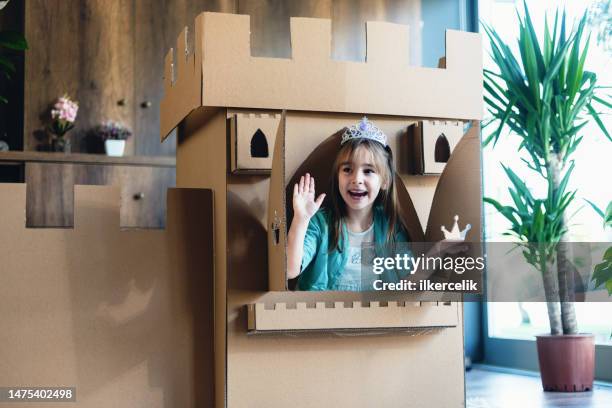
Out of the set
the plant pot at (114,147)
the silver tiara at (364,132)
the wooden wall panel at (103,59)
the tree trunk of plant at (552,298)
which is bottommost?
the tree trunk of plant at (552,298)

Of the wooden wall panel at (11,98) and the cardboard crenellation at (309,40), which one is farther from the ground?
the wooden wall panel at (11,98)

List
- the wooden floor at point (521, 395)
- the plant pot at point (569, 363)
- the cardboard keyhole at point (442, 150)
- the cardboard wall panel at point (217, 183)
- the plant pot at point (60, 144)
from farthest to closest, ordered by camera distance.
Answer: the plant pot at point (60, 144)
the plant pot at point (569, 363)
the wooden floor at point (521, 395)
the cardboard keyhole at point (442, 150)
the cardboard wall panel at point (217, 183)

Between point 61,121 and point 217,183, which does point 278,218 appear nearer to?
point 217,183

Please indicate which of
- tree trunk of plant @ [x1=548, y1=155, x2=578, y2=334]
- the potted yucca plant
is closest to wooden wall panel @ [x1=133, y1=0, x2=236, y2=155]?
the potted yucca plant

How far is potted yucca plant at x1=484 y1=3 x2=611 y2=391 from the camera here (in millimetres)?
2547

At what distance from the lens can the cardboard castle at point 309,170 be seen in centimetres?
134

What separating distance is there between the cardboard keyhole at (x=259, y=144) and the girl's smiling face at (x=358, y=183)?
0.20 meters

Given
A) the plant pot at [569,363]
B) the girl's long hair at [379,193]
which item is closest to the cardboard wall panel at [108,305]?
the girl's long hair at [379,193]

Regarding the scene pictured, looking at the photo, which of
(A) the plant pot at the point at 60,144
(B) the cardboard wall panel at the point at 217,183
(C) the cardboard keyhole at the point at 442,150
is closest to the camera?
(B) the cardboard wall panel at the point at 217,183

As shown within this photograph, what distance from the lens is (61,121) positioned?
3129 mm

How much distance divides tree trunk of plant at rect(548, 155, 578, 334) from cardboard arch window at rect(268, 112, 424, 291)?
3.97 ft

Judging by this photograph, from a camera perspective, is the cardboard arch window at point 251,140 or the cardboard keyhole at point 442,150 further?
the cardboard keyhole at point 442,150

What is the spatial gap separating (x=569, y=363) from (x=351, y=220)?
→ 4.05ft

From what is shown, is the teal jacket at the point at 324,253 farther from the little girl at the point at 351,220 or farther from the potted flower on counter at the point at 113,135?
the potted flower on counter at the point at 113,135
